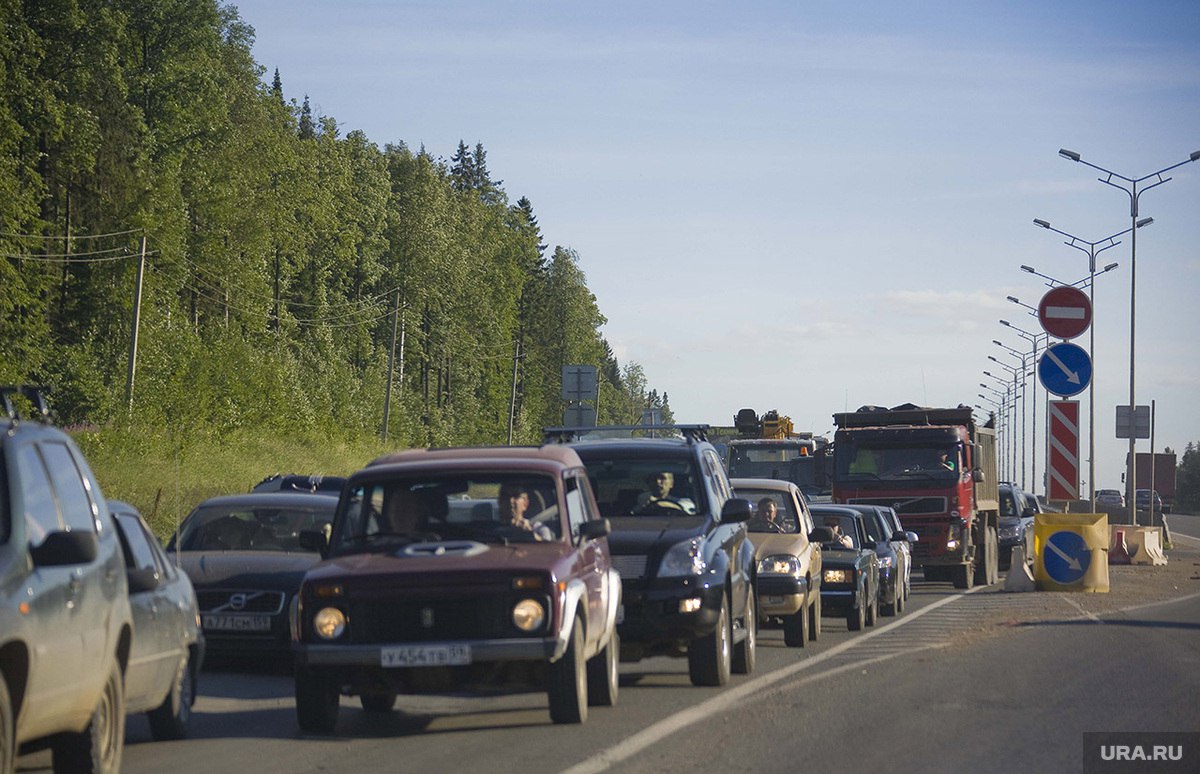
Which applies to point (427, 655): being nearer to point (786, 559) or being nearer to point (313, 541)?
point (313, 541)

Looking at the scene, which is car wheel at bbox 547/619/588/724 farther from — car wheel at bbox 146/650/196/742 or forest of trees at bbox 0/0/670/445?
forest of trees at bbox 0/0/670/445

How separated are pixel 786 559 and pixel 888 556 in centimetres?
618

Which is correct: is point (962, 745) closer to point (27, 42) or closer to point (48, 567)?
point (48, 567)

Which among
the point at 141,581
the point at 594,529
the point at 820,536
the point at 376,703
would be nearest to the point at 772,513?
the point at 820,536

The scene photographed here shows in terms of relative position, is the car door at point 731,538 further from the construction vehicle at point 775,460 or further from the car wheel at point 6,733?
the construction vehicle at point 775,460

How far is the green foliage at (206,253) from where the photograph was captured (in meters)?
56.6

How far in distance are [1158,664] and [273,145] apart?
6441 cm

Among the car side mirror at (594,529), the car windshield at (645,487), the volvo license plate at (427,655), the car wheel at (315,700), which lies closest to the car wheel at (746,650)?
the car windshield at (645,487)

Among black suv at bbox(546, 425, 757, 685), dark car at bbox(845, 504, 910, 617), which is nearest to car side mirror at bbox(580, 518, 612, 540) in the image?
black suv at bbox(546, 425, 757, 685)

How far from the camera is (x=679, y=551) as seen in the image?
13812mm

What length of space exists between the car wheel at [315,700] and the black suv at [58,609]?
257 centimetres

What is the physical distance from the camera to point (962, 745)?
10484 mm

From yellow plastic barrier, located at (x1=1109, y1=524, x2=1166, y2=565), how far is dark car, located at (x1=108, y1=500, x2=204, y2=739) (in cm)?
3223

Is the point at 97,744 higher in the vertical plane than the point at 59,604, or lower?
lower
